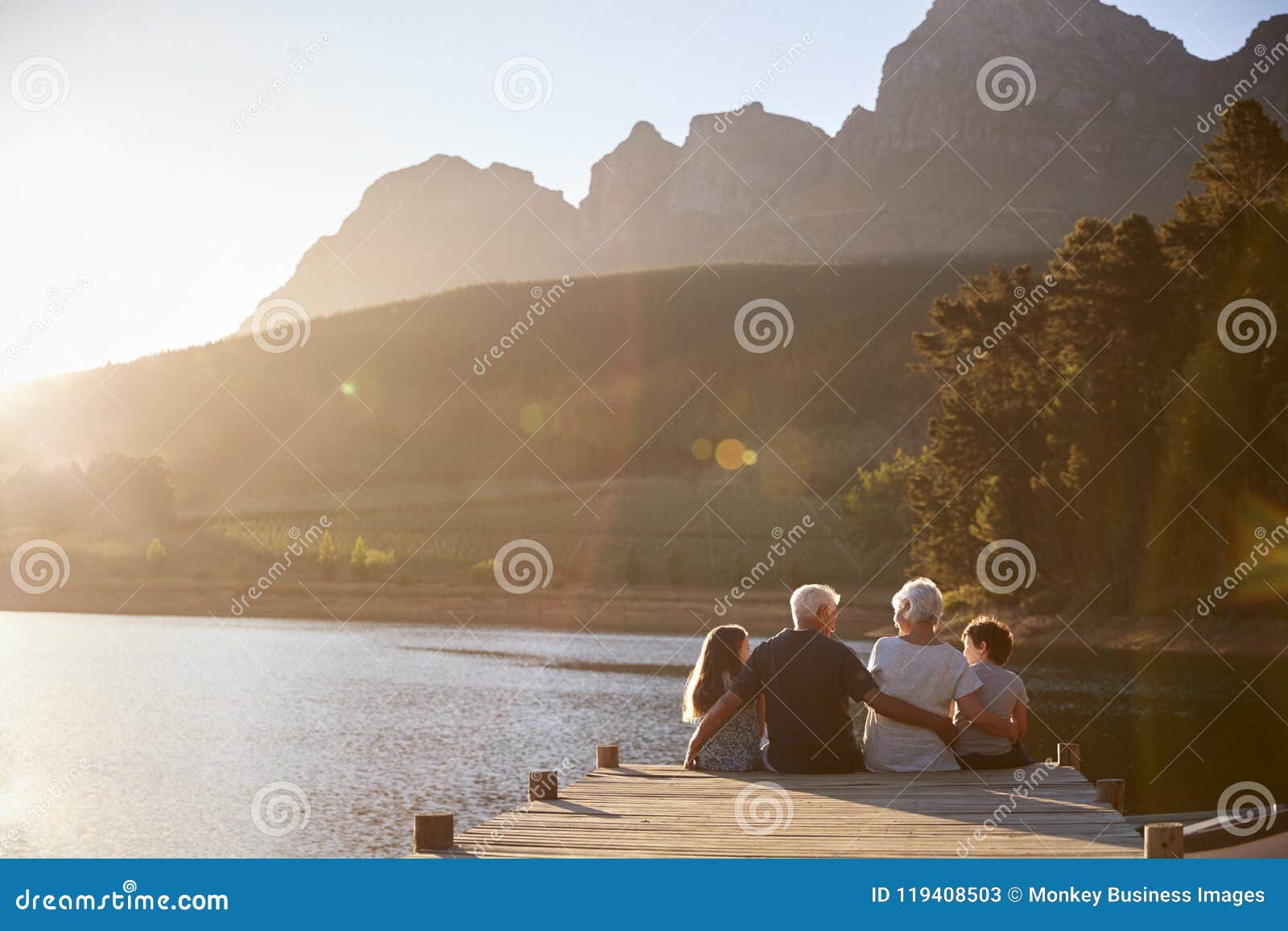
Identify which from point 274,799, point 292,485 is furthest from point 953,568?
point 292,485

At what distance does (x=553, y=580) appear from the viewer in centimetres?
7781

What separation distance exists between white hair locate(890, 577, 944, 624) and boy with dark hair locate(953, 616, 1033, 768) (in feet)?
1.76

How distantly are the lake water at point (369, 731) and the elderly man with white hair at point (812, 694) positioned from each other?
9063mm

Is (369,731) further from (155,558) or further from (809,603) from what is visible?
(155,558)

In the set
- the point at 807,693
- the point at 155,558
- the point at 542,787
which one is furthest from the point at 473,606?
the point at 807,693

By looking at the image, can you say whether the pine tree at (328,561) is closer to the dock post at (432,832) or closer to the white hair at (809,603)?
the white hair at (809,603)

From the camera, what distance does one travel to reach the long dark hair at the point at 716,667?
9.86 m

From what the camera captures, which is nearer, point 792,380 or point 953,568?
point 953,568

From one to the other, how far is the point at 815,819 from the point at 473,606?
6500cm

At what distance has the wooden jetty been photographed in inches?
297

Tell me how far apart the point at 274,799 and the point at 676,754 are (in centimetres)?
780

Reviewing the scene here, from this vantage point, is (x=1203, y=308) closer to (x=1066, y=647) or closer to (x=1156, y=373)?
(x=1156, y=373)

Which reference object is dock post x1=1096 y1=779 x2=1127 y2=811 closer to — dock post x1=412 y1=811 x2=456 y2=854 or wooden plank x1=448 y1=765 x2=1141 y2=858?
wooden plank x1=448 y1=765 x2=1141 y2=858

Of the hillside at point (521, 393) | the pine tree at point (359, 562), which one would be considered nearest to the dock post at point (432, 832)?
the pine tree at point (359, 562)
